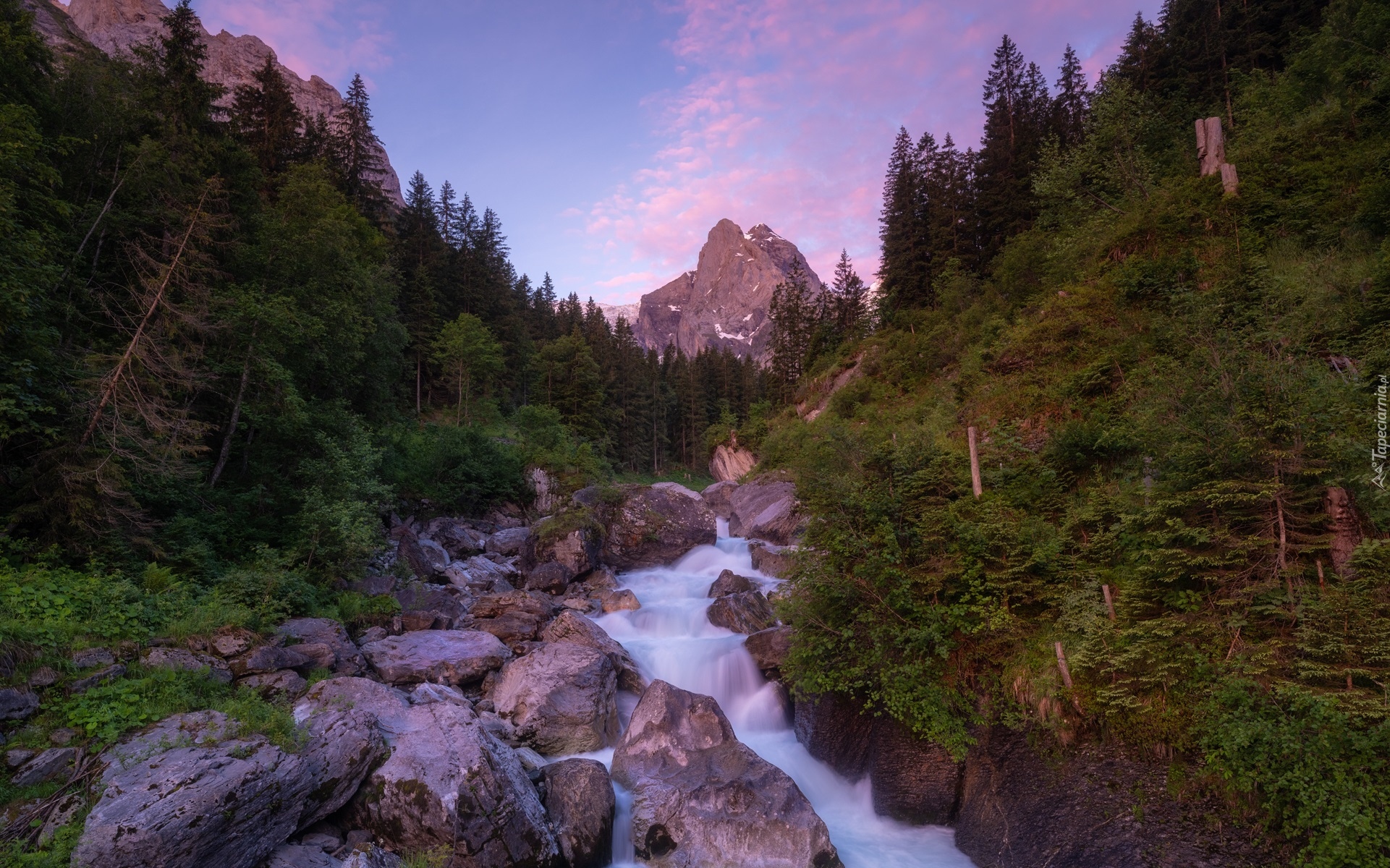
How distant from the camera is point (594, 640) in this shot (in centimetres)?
1373

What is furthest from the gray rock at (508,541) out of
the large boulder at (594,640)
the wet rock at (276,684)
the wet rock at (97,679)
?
the wet rock at (97,679)

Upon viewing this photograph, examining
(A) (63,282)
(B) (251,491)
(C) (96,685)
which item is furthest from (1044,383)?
(A) (63,282)

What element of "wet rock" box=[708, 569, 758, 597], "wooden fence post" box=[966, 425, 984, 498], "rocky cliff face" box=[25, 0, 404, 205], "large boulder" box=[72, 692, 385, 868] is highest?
"rocky cliff face" box=[25, 0, 404, 205]

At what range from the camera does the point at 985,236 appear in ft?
107

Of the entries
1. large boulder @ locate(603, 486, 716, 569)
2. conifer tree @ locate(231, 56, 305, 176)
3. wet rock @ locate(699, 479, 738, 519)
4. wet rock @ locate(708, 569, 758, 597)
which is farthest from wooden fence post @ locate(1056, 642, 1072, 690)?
conifer tree @ locate(231, 56, 305, 176)

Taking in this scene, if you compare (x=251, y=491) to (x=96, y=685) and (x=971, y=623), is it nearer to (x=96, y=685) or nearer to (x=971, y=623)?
(x=96, y=685)

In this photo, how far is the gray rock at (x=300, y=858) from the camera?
6.03 metres

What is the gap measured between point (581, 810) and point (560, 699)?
9.61 feet

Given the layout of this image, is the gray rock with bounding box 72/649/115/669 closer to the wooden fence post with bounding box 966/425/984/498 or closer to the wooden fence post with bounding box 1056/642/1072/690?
the wooden fence post with bounding box 1056/642/1072/690

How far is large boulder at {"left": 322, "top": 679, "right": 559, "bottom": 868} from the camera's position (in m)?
7.00

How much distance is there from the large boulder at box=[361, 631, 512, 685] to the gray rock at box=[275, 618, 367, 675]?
51 centimetres

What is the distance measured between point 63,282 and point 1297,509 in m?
21.8

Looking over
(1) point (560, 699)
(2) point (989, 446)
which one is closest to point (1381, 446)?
(2) point (989, 446)

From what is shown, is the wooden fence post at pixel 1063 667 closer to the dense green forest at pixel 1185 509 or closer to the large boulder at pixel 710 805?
the dense green forest at pixel 1185 509
